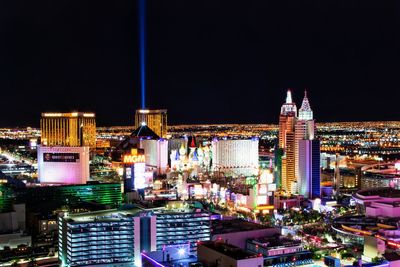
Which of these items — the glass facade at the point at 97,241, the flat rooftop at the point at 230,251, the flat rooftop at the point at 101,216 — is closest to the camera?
the flat rooftop at the point at 230,251

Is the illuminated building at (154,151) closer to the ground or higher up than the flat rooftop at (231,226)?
higher up

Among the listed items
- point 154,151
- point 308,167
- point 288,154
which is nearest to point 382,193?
point 308,167

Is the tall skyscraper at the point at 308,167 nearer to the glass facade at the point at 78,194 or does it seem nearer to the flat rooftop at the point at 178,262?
the glass facade at the point at 78,194

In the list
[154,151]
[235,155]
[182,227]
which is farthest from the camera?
[154,151]

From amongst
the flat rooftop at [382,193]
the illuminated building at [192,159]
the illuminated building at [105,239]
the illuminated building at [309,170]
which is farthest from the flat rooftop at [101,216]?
the illuminated building at [192,159]

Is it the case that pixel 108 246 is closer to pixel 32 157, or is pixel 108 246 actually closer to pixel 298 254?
pixel 298 254

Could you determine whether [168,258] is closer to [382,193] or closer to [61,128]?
[382,193]

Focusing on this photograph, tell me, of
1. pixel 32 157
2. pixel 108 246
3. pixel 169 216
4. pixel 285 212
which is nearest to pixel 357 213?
pixel 285 212
